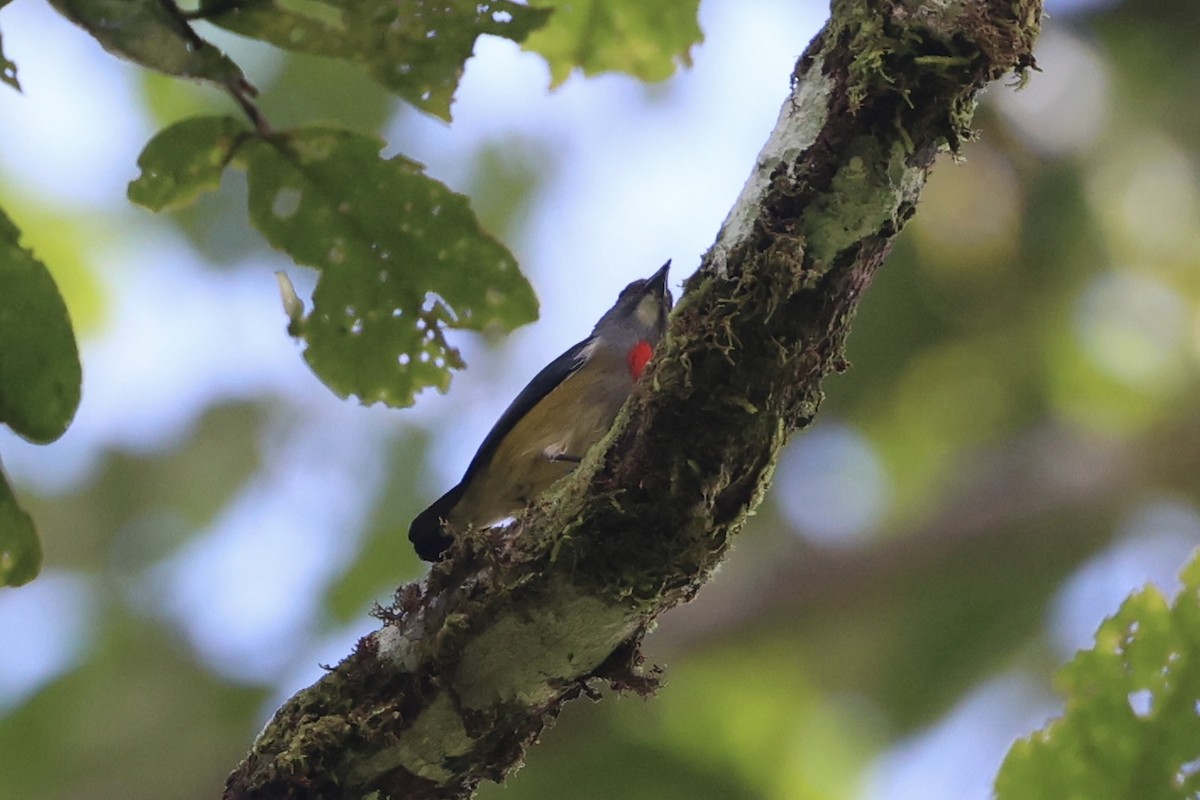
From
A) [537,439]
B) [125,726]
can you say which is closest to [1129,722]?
[537,439]

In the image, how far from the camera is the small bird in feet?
15.8

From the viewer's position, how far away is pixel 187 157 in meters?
2.20

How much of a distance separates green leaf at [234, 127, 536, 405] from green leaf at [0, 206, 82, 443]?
1.73 ft

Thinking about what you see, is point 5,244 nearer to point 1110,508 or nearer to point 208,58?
point 208,58

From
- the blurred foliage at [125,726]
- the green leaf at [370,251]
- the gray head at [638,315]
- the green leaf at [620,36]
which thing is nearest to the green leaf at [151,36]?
the green leaf at [370,251]

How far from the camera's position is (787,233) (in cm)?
246

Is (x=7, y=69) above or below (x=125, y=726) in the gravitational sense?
below

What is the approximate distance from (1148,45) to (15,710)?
8648mm

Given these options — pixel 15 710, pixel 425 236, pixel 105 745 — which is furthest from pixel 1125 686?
pixel 15 710

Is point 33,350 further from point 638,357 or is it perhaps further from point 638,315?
point 638,315

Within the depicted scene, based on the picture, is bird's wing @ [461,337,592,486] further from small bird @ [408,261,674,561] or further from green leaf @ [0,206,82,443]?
green leaf @ [0,206,82,443]

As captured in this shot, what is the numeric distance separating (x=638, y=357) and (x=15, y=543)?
11.7ft

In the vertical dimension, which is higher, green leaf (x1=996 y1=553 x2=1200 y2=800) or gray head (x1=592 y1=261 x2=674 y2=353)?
gray head (x1=592 y1=261 x2=674 y2=353)

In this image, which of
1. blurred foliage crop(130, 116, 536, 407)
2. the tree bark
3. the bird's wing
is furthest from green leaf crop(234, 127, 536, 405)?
the bird's wing
